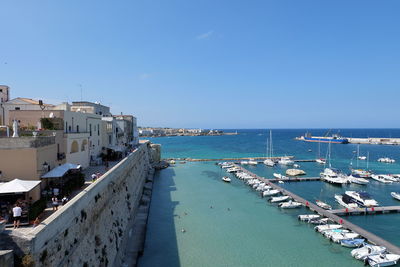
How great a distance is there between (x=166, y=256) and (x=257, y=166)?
131 feet

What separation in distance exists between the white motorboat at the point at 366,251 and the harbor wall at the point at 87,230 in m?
15.3

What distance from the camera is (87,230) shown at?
1042cm

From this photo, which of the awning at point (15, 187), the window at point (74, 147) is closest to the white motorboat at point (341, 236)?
the awning at point (15, 187)

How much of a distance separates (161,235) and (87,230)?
9580mm

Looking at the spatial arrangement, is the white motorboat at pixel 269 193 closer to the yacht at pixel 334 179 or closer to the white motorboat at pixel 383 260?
the yacht at pixel 334 179

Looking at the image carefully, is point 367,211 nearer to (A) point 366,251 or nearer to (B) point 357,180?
(A) point 366,251

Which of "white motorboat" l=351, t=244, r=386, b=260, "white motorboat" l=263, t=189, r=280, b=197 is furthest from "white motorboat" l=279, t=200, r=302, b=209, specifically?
"white motorboat" l=351, t=244, r=386, b=260

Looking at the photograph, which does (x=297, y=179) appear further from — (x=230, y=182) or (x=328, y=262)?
(x=328, y=262)

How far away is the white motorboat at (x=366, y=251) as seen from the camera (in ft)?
51.9

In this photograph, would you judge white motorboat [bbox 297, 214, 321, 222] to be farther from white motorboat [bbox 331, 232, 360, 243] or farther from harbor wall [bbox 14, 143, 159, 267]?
harbor wall [bbox 14, 143, 159, 267]

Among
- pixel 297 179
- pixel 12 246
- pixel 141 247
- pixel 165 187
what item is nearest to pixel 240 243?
pixel 141 247

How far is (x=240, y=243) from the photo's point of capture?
1786cm

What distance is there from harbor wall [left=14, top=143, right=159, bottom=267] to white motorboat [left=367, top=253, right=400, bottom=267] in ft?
50.9

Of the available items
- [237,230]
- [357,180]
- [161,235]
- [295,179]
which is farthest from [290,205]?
[357,180]
